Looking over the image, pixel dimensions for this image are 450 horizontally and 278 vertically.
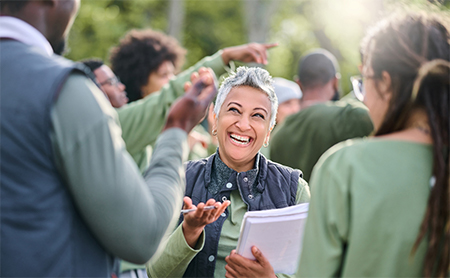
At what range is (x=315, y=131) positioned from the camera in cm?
405

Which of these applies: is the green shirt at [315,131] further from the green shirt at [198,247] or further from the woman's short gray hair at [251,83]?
the green shirt at [198,247]

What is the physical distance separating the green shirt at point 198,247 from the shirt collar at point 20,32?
46.9 inches

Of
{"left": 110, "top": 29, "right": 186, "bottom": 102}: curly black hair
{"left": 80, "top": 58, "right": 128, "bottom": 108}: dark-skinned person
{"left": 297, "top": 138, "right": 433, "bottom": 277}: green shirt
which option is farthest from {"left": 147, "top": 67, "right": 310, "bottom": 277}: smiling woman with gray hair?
{"left": 110, "top": 29, "right": 186, "bottom": 102}: curly black hair

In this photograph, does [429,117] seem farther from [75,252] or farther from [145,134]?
[145,134]

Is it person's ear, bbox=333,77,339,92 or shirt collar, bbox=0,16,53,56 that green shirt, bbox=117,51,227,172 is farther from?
shirt collar, bbox=0,16,53,56

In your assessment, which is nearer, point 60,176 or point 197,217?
point 60,176

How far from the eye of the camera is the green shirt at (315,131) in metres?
3.85

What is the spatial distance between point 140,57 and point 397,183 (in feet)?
12.4

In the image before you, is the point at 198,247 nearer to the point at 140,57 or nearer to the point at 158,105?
the point at 158,105

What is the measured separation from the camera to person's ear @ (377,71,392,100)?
1.65 m

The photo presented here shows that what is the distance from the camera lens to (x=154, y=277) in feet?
8.59

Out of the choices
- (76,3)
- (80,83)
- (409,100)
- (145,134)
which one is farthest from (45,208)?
(145,134)

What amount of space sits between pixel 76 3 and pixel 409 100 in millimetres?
1192

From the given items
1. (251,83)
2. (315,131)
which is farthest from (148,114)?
(315,131)
